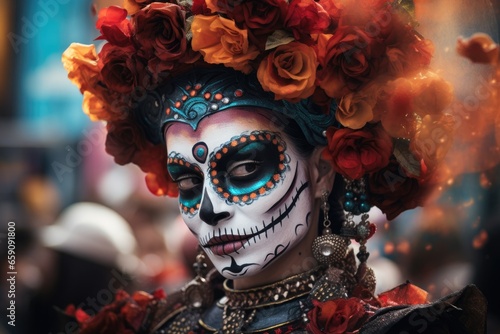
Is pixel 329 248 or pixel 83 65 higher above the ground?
pixel 83 65

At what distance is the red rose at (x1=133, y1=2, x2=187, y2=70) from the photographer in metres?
2.84

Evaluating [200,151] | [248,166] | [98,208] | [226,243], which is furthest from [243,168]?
[98,208]

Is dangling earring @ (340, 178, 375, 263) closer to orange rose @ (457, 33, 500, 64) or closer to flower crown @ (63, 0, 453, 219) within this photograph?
flower crown @ (63, 0, 453, 219)

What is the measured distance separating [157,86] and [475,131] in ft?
3.85

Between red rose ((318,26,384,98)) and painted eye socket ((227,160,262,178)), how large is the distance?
1.14 ft

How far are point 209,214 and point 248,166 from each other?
21 centimetres

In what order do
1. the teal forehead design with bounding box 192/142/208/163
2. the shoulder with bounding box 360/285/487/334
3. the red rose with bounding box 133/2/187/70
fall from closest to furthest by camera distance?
the shoulder with bounding box 360/285/487/334 < the red rose with bounding box 133/2/187/70 < the teal forehead design with bounding box 192/142/208/163

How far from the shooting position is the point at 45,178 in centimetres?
779

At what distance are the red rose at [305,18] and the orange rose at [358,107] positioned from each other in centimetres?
24

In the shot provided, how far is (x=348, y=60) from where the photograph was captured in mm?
2781

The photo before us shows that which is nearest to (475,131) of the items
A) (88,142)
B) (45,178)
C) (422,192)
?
(422,192)

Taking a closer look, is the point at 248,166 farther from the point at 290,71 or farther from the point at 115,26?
the point at 115,26

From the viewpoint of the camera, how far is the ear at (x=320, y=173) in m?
3.03

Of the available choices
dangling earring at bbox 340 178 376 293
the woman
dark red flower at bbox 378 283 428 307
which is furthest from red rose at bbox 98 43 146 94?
dark red flower at bbox 378 283 428 307
